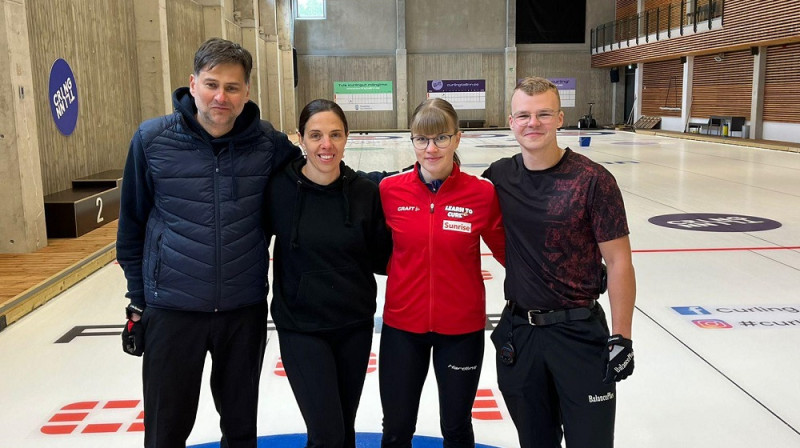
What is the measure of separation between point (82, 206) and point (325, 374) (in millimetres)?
6620

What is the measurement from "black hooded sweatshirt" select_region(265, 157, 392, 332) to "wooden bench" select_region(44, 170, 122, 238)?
621 centimetres

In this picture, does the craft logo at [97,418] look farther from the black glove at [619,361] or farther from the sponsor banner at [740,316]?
the sponsor banner at [740,316]

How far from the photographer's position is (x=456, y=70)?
125 ft

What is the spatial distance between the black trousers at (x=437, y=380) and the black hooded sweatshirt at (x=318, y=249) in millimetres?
212

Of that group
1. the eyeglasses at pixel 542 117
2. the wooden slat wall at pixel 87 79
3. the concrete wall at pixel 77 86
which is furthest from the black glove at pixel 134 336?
the wooden slat wall at pixel 87 79

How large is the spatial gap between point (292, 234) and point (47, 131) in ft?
24.6

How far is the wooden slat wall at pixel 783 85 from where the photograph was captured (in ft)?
72.3

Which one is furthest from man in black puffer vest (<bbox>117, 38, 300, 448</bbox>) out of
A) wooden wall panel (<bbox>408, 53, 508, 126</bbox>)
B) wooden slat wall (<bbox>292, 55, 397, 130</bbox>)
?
wooden wall panel (<bbox>408, 53, 508, 126</bbox>)

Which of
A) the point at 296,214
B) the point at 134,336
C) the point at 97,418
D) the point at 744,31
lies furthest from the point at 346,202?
the point at 744,31

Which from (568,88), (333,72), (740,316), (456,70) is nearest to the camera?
(740,316)

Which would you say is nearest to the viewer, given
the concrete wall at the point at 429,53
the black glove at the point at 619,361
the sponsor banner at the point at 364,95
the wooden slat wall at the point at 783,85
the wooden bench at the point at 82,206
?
the black glove at the point at 619,361

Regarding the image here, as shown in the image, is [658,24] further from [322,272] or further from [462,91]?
[322,272]

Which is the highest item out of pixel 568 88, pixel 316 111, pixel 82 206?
pixel 568 88

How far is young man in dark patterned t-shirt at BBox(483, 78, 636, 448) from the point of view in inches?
94.0
